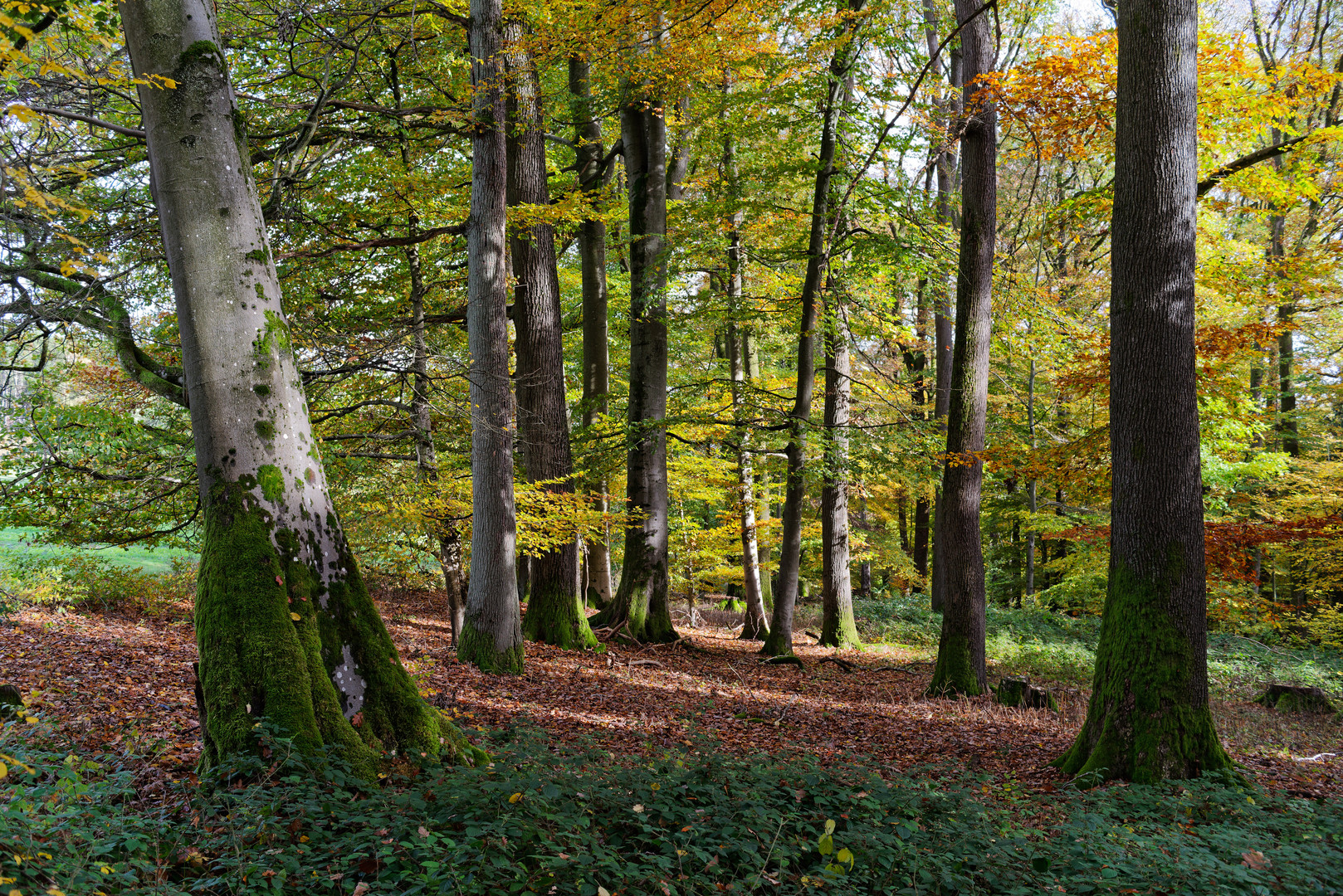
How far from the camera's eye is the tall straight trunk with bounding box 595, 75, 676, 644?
12070 millimetres

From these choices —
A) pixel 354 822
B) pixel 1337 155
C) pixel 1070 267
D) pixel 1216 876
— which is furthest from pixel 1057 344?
pixel 354 822

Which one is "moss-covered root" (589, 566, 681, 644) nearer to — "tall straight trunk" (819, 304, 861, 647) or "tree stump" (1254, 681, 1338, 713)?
"tall straight trunk" (819, 304, 861, 647)

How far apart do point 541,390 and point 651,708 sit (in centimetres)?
536

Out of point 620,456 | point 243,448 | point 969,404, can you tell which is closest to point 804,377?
point 969,404

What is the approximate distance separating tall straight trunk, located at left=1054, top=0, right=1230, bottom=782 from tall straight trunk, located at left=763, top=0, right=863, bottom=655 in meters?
5.59

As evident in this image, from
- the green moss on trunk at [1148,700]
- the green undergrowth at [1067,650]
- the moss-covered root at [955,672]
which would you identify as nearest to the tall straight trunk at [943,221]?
the moss-covered root at [955,672]

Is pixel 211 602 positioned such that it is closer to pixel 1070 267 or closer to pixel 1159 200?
pixel 1159 200

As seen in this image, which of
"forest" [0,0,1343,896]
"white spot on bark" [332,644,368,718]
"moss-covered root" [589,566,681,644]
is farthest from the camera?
"moss-covered root" [589,566,681,644]

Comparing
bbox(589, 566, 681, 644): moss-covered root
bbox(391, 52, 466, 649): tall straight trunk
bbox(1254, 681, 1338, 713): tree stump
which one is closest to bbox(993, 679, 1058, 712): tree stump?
bbox(1254, 681, 1338, 713): tree stump

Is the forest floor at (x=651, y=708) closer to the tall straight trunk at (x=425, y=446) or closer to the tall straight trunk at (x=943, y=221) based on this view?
the tall straight trunk at (x=425, y=446)

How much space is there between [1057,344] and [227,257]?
12.1 m

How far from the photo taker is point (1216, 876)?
3223mm

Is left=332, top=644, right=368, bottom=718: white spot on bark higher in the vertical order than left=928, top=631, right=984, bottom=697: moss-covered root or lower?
higher

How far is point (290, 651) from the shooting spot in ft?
13.1
